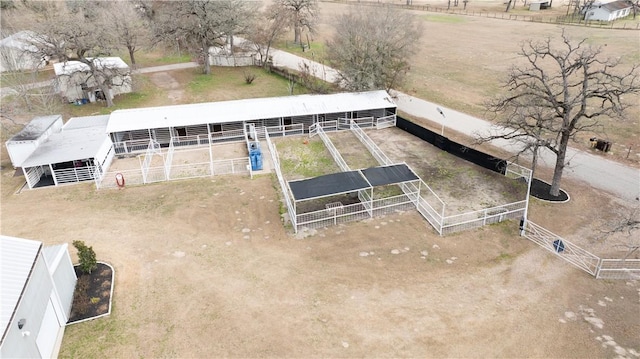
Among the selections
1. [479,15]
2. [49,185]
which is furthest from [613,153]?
[479,15]

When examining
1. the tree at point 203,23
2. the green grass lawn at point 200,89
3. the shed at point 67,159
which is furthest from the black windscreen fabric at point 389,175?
the tree at point 203,23

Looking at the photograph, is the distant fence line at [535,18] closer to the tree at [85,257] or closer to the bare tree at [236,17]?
the bare tree at [236,17]

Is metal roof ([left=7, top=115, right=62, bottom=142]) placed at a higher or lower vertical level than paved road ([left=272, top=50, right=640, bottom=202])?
higher

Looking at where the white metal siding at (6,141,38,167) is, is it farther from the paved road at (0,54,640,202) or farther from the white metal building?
the paved road at (0,54,640,202)

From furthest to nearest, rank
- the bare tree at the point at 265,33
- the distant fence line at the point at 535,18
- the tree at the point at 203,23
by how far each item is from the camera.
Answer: the distant fence line at the point at 535,18
the bare tree at the point at 265,33
the tree at the point at 203,23

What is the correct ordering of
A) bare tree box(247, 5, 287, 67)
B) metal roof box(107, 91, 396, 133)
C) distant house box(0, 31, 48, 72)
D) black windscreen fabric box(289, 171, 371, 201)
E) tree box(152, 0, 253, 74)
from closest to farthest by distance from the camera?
black windscreen fabric box(289, 171, 371, 201) → metal roof box(107, 91, 396, 133) → distant house box(0, 31, 48, 72) → tree box(152, 0, 253, 74) → bare tree box(247, 5, 287, 67)

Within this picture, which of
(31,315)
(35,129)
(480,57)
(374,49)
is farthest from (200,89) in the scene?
(480,57)

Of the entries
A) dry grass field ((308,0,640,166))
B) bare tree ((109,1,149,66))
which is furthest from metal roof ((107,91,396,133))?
bare tree ((109,1,149,66))
